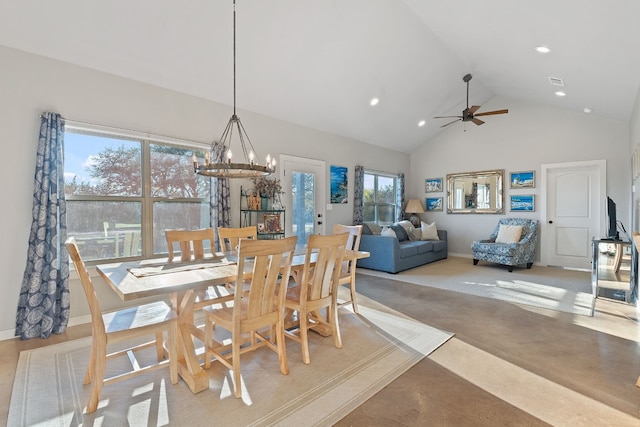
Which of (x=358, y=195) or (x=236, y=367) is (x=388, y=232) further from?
(x=236, y=367)

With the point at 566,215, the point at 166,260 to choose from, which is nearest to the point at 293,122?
the point at 166,260

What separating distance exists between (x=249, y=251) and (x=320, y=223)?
13.3 ft

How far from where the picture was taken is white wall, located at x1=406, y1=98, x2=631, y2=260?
228 inches

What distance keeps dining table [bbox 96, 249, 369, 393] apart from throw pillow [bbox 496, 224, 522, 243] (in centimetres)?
536

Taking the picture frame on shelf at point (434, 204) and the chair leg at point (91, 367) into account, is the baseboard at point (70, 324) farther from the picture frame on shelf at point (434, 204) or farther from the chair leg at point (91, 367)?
the picture frame on shelf at point (434, 204)

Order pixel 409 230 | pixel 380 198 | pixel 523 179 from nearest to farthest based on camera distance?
pixel 523 179
pixel 409 230
pixel 380 198

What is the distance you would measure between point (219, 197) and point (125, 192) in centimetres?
108

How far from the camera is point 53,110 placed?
3.20 metres

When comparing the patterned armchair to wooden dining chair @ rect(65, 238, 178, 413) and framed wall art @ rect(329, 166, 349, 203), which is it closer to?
framed wall art @ rect(329, 166, 349, 203)

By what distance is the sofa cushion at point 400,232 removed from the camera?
22.2 feet

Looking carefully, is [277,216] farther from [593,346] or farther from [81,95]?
[593,346]

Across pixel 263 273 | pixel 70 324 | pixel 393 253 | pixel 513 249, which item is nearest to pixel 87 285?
pixel 263 273

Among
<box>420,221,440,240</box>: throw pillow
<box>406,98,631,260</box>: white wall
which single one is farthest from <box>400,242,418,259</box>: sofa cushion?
<box>406,98,631,260</box>: white wall

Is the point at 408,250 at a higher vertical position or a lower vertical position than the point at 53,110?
lower
